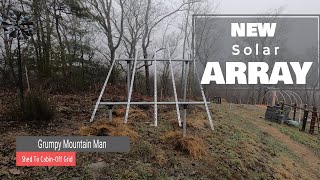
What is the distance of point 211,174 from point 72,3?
44.3 ft

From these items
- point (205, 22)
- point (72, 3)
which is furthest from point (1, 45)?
point (205, 22)

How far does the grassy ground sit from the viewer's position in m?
3.95

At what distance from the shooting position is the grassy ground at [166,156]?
12.9 feet

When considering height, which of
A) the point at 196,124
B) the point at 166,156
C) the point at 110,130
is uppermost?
the point at 110,130

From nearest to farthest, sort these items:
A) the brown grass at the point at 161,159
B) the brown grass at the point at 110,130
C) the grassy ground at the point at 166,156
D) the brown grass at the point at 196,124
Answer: the grassy ground at the point at 166,156
the brown grass at the point at 161,159
the brown grass at the point at 110,130
the brown grass at the point at 196,124

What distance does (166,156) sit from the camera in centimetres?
470

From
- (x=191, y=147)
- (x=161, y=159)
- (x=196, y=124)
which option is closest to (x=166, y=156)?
(x=161, y=159)

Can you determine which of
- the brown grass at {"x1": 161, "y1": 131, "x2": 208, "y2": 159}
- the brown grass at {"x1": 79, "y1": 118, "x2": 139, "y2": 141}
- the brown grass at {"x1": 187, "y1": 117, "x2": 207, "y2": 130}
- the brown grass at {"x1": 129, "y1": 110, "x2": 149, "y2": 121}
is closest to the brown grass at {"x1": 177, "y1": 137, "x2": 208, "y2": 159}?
the brown grass at {"x1": 161, "y1": 131, "x2": 208, "y2": 159}

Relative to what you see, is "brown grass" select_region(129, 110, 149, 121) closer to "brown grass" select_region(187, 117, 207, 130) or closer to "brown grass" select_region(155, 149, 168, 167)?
"brown grass" select_region(187, 117, 207, 130)

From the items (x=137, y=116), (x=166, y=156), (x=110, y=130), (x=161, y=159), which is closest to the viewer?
(x=161, y=159)

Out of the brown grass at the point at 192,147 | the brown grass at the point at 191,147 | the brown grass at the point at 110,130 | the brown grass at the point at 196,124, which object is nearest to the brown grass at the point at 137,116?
the brown grass at the point at 196,124

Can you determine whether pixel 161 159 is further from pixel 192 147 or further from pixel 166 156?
pixel 192 147

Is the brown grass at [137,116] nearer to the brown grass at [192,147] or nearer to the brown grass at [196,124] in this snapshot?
the brown grass at [196,124]

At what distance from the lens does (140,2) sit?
1880cm
